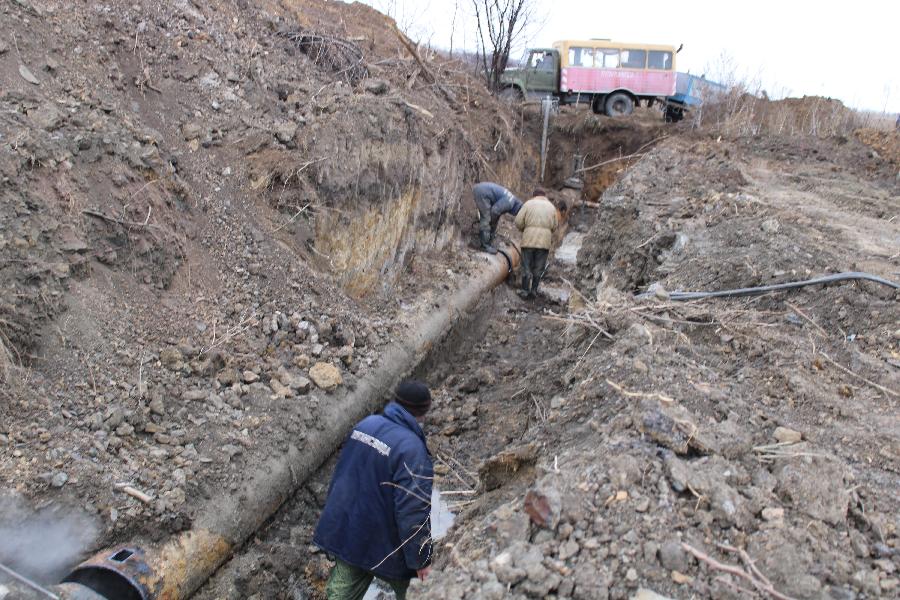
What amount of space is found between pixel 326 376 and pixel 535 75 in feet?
42.8

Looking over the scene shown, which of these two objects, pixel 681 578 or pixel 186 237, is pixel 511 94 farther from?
pixel 681 578

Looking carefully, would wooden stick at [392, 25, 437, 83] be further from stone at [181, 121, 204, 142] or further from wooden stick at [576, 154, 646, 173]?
stone at [181, 121, 204, 142]

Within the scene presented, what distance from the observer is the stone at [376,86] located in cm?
841

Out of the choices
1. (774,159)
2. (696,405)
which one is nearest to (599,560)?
(696,405)

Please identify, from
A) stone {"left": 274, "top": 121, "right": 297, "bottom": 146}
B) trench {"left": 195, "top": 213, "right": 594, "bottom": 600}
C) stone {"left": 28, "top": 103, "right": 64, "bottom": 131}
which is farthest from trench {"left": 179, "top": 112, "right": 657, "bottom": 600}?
stone {"left": 28, "top": 103, "right": 64, "bottom": 131}

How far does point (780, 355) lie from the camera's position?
409 cm

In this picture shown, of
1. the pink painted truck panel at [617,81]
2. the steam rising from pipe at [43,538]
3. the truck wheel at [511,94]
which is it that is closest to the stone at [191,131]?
the steam rising from pipe at [43,538]

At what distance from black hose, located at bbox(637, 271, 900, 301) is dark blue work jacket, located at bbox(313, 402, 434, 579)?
8.70 ft

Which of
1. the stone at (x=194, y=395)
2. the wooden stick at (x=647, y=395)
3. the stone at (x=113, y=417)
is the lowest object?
the stone at (x=194, y=395)

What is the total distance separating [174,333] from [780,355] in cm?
426

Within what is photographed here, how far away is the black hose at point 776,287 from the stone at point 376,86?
15.9 feet

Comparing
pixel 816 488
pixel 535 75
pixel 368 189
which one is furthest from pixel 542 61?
pixel 816 488

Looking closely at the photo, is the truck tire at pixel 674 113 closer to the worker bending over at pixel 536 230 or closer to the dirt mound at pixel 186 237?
the worker bending over at pixel 536 230

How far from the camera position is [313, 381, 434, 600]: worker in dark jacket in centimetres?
327
